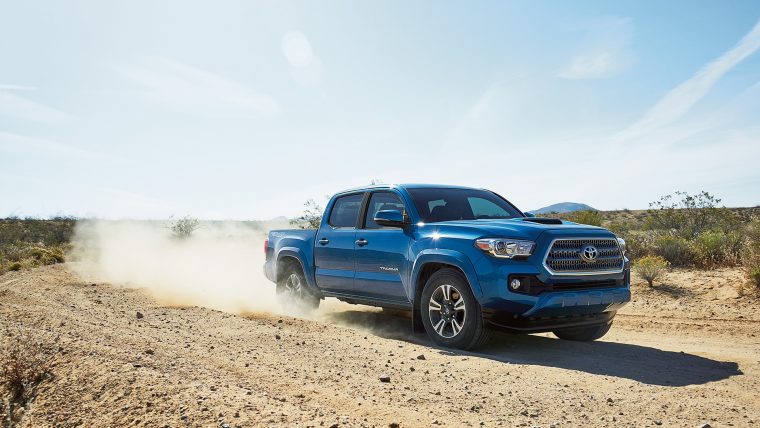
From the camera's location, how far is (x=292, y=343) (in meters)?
7.15

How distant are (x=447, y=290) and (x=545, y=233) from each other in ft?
4.10

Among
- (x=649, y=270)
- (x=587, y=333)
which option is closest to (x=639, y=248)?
(x=649, y=270)

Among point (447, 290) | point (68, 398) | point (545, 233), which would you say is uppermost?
point (545, 233)

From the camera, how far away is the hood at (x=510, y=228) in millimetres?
6473

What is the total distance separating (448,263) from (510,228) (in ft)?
2.55

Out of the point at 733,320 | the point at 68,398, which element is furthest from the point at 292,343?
the point at 733,320

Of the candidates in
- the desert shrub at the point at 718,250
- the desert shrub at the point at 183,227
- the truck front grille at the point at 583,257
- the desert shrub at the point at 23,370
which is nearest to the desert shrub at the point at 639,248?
the desert shrub at the point at 718,250

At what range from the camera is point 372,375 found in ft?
18.6

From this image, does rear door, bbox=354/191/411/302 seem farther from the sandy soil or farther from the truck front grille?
the truck front grille

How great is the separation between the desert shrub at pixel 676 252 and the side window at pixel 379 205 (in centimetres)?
834

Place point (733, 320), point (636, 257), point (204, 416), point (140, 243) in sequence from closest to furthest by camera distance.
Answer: point (204, 416) → point (733, 320) → point (636, 257) → point (140, 243)

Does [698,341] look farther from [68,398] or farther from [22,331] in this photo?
[22,331]

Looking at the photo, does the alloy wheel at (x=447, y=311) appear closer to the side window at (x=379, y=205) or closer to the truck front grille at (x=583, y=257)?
the truck front grille at (x=583, y=257)

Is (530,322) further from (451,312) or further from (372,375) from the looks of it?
(372,375)
